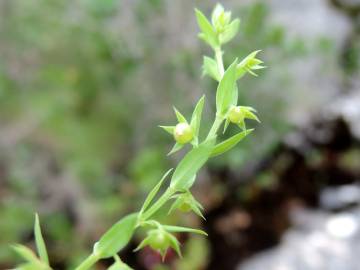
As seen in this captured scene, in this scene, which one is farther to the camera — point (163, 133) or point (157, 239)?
point (163, 133)

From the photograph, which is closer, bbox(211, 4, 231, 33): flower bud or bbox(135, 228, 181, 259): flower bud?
bbox(135, 228, 181, 259): flower bud

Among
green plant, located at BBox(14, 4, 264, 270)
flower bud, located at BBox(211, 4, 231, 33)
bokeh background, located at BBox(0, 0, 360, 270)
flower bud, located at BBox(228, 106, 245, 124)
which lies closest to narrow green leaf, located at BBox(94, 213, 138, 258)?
green plant, located at BBox(14, 4, 264, 270)

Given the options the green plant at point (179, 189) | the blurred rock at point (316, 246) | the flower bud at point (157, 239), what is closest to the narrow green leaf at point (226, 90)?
the green plant at point (179, 189)

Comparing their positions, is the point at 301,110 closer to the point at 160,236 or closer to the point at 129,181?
the point at 129,181

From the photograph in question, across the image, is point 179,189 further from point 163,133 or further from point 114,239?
point 163,133

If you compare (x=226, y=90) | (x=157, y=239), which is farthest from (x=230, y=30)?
(x=157, y=239)

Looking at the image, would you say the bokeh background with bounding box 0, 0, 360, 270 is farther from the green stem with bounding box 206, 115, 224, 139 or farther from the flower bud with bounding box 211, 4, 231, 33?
the green stem with bounding box 206, 115, 224, 139
